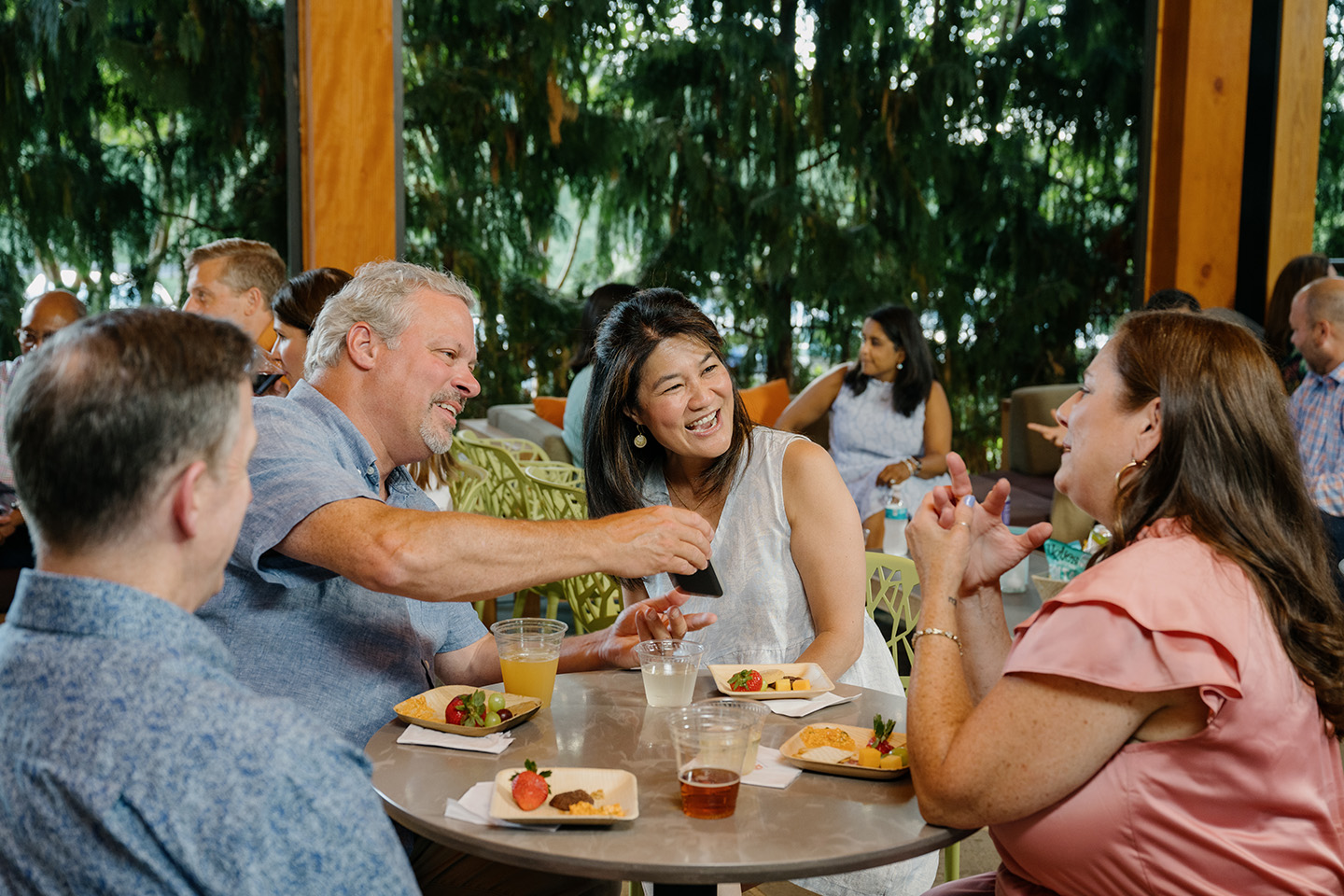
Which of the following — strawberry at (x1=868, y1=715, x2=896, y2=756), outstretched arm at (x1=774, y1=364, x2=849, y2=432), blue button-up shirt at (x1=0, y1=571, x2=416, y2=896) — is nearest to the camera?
blue button-up shirt at (x1=0, y1=571, x2=416, y2=896)

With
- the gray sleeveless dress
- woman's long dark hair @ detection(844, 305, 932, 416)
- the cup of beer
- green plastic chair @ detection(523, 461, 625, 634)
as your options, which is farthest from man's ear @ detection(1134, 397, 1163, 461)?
woman's long dark hair @ detection(844, 305, 932, 416)

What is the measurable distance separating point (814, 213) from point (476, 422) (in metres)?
2.73

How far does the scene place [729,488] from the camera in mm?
2328

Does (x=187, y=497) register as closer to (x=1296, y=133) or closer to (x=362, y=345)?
(x=362, y=345)

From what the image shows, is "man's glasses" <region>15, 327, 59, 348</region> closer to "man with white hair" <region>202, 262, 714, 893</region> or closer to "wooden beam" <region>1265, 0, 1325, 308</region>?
"man with white hair" <region>202, 262, 714, 893</region>

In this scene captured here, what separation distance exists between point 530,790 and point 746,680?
53cm

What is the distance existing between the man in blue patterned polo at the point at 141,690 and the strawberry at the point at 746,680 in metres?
0.91

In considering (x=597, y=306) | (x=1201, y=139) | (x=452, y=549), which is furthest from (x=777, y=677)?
(x=1201, y=139)

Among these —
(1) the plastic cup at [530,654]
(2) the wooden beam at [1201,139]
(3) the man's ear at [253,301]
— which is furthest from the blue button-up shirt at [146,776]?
(2) the wooden beam at [1201,139]

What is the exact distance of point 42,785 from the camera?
812 mm

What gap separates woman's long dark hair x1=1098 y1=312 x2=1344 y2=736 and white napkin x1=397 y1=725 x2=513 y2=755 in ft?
2.88

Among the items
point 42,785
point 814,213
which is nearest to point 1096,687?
point 42,785

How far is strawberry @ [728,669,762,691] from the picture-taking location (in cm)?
174

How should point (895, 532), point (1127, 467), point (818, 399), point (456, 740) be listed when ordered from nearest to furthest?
1. point (1127, 467)
2. point (456, 740)
3. point (895, 532)
4. point (818, 399)
